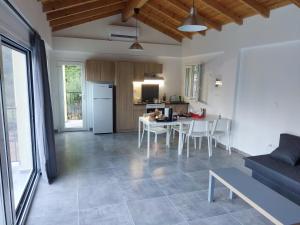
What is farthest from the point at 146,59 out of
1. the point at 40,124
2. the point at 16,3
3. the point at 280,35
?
the point at 16,3

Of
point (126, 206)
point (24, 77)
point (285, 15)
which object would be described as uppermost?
point (285, 15)

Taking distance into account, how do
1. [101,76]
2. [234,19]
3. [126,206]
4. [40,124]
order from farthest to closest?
[101,76]
[234,19]
[40,124]
[126,206]

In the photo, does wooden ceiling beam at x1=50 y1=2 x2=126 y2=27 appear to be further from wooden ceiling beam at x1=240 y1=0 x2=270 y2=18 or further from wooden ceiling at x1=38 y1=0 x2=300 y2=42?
wooden ceiling beam at x1=240 y1=0 x2=270 y2=18

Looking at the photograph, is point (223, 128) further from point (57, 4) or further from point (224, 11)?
point (57, 4)

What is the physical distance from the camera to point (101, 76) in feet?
20.4

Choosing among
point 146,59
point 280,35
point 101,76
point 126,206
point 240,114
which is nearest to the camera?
point 126,206

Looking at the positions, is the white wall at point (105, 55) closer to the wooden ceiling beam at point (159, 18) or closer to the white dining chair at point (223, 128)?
the wooden ceiling beam at point (159, 18)

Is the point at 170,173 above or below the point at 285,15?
below

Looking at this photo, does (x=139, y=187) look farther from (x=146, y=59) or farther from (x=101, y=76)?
(x=146, y=59)

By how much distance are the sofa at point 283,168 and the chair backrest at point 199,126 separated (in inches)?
50.0

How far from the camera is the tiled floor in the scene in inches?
100

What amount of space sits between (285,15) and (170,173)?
3.24 meters

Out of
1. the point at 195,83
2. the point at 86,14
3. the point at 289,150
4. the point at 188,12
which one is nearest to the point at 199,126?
the point at 289,150

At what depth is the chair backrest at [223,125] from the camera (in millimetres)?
4652
